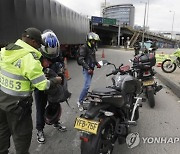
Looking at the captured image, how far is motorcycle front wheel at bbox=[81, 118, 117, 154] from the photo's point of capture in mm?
3512

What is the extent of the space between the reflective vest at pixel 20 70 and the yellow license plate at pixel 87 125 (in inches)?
29.3

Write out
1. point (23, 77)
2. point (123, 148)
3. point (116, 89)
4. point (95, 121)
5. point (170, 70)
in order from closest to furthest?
point (23, 77) < point (95, 121) < point (116, 89) < point (123, 148) < point (170, 70)

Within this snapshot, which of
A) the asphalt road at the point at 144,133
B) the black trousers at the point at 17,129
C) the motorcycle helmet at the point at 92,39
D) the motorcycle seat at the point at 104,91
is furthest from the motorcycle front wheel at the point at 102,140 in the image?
the motorcycle helmet at the point at 92,39

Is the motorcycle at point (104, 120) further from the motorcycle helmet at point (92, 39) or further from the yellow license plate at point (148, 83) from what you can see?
the yellow license plate at point (148, 83)

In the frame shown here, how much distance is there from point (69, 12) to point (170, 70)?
975cm

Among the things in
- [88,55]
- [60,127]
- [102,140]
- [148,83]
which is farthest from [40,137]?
[148,83]

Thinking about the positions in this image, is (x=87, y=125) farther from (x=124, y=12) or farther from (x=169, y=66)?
(x=124, y=12)

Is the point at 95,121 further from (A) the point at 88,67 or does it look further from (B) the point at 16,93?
(A) the point at 88,67

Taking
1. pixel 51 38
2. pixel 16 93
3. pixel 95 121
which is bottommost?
pixel 95 121

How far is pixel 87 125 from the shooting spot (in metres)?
3.51

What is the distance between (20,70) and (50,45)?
4.37 feet

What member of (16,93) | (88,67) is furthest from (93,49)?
(16,93)

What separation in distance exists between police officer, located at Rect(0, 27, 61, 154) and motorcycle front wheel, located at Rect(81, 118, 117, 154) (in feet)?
2.49

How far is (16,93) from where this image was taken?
3066mm
